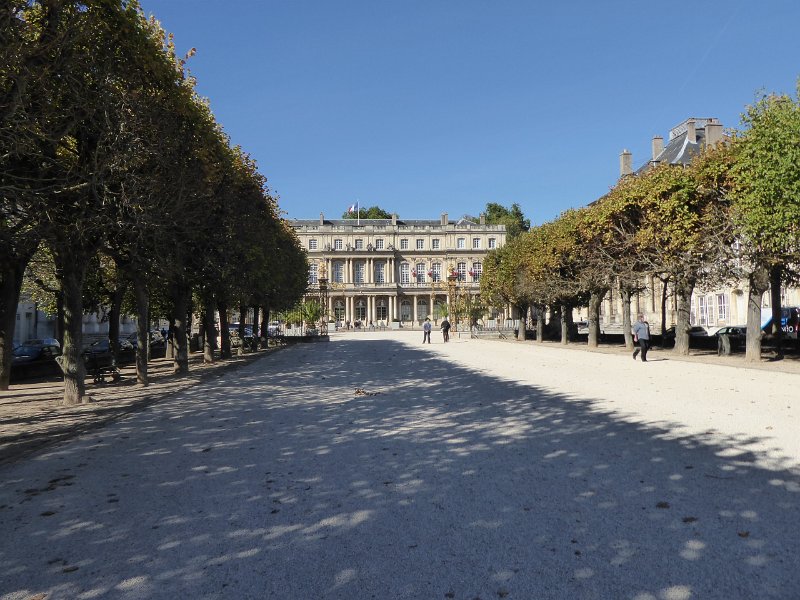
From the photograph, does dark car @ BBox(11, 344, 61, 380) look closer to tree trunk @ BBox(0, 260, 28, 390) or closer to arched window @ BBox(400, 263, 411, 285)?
tree trunk @ BBox(0, 260, 28, 390)

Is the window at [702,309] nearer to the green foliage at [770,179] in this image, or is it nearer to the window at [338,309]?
the green foliage at [770,179]

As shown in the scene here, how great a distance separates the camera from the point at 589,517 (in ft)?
14.8

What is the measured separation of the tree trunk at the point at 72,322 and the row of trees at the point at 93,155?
0.02 meters

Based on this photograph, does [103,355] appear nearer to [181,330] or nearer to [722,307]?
[181,330]

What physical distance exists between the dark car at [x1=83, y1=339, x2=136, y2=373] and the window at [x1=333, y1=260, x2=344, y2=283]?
77848 mm

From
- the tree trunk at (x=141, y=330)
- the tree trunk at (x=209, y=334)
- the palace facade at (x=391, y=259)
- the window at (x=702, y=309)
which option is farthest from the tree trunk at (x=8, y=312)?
the palace facade at (x=391, y=259)

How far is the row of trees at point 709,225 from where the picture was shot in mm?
17781

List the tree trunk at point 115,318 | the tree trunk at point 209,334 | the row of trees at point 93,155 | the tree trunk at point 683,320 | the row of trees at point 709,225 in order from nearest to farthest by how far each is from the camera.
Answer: the row of trees at point 93,155 < the row of trees at point 709,225 < the tree trunk at point 115,318 < the tree trunk at point 683,320 < the tree trunk at point 209,334

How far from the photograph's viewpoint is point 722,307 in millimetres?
49156

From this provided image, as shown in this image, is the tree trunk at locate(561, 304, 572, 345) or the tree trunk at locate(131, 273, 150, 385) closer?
the tree trunk at locate(131, 273, 150, 385)

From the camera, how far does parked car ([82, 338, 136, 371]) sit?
787 inches

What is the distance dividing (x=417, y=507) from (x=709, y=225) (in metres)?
20.7

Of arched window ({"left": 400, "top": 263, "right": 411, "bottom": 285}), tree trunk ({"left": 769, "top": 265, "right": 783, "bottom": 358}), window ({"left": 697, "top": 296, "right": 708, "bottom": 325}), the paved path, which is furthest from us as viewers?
arched window ({"left": 400, "top": 263, "right": 411, "bottom": 285})

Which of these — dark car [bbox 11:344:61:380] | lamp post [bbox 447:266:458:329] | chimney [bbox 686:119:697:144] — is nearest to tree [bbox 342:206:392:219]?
lamp post [bbox 447:266:458:329]
